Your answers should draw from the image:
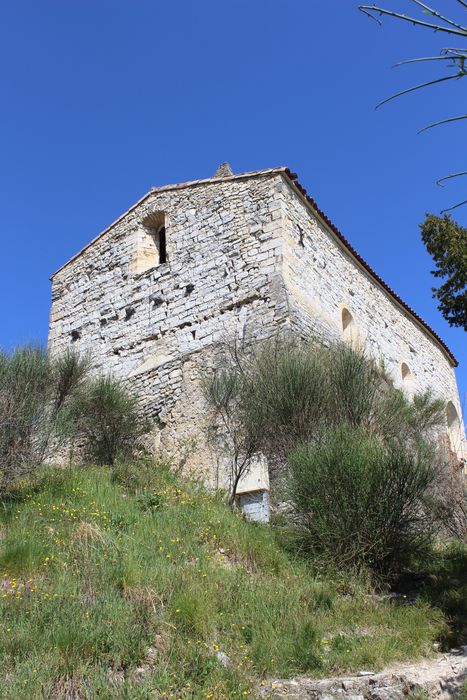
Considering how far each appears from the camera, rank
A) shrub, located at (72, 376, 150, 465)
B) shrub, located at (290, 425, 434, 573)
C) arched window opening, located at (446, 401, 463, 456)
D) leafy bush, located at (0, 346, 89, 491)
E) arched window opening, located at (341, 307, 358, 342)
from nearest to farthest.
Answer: shrub, located at (290, 425, 434, 573) → leafy bush, located at (0, 346, 89, 491) → shrub, located at (72, 376, 150, 465) → arched window opening, located at (341, 307, 358, 342) → arched window opening, located at (446, 401, 463, 456)

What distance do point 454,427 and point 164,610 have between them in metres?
15.8

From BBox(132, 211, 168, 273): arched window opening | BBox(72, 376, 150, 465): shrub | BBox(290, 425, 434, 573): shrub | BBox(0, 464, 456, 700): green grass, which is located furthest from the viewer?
BBox(132, 211, 168, 273): arched window opening

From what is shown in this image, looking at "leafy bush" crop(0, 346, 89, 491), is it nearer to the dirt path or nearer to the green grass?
the green grass

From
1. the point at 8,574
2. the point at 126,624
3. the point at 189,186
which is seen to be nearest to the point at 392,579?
the point at 126,624

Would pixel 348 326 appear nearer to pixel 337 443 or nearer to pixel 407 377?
pixel 407 377

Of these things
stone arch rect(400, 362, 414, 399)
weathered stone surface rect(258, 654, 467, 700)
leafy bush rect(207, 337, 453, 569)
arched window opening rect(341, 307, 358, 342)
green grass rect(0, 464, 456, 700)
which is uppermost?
arched window opening rect(341, 307, 358, 342)

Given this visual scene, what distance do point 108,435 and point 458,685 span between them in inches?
322

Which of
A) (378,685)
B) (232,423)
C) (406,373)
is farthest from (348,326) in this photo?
(378,685)

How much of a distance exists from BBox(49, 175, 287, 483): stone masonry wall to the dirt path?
601 cm

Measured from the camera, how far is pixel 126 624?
18.9 ft

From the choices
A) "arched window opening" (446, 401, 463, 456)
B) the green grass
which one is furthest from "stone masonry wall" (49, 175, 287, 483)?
"arched window opening" (446, 401, 463, 456)

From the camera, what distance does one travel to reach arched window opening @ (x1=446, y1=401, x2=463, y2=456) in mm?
18953

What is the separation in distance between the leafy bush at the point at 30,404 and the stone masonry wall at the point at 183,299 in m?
1.94

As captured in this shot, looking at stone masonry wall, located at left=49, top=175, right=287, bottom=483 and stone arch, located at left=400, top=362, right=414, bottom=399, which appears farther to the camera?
stone arch, located at left=400, top=362, right=414, bottom=399
